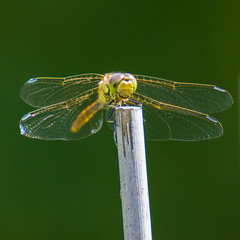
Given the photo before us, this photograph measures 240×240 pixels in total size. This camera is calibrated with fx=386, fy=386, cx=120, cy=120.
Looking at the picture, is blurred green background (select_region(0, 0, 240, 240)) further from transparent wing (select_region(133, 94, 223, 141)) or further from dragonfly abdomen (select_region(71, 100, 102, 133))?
transparent wing (select_region(133, 94, 223, 141))

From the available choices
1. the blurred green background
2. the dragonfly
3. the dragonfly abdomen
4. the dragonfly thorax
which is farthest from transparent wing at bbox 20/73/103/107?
the blurred green background

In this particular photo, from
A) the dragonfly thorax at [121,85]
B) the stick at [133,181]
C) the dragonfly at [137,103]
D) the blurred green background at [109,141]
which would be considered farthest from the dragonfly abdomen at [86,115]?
the blurred green background at [109,141]

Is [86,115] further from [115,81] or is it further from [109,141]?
[109,141]

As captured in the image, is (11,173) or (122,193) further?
(11,173)

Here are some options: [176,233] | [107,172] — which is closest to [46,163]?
[107,172]

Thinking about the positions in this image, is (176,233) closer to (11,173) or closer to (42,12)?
(11,173)

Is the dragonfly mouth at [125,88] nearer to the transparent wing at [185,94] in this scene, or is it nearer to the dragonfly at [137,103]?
the dragonfly at [137,103]
